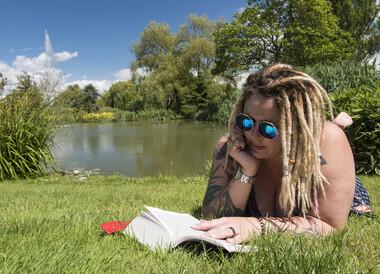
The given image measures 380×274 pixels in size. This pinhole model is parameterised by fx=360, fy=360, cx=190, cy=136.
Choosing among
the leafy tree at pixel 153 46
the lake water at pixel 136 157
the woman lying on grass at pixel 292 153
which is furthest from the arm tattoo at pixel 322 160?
the leafy tree at pixel 153 46

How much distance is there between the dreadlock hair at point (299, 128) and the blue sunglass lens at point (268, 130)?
36 millimetres

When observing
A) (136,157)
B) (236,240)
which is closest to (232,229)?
(236,240)

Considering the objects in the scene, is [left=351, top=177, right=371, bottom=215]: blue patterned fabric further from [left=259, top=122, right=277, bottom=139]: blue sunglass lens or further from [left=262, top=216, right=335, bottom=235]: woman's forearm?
[left=259, top=122, right=277, bottom=139]: blue sunglass lens

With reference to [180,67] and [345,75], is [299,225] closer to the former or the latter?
[345,75]

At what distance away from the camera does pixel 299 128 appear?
1.62 metres

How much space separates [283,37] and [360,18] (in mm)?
8104

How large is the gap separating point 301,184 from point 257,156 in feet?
0.84

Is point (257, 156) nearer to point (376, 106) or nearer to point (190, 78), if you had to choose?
point (376, 106)

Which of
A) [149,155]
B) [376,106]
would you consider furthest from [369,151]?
[149,155]

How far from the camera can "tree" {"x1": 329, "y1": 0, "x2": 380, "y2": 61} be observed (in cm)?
2742

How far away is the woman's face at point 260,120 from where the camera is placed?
5.38ft

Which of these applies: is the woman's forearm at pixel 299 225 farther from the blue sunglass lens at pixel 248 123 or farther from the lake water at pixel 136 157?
the lake water at pixel 136 157

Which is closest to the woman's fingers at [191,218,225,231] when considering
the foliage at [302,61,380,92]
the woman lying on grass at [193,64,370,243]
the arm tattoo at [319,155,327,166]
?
the woman lying on grass at [193,64,370,243]

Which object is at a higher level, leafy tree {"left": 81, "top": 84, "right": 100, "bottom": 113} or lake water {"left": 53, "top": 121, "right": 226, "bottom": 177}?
leafy tree {"left": 81, "top": 84, "right": 100, "bottom": 113}
